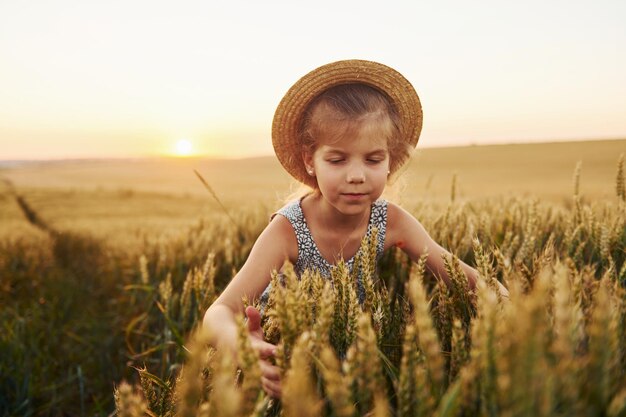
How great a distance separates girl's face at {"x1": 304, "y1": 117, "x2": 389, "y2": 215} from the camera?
2.00 metres

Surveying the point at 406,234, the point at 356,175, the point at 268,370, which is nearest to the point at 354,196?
the point at 356,175

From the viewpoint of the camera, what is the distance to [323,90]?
2.31m

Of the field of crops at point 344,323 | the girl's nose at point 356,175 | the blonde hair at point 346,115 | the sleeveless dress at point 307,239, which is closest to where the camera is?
the field of crops at point 344,323

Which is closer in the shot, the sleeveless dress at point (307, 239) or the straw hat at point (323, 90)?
the straw hat at point (323, 90)

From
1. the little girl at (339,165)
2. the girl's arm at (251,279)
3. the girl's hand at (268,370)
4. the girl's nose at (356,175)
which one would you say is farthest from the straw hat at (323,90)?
the girl's hand at (268,370)

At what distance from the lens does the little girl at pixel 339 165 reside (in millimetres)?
2025

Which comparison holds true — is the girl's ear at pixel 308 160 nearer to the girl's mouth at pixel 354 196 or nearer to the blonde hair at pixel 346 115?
the blonde hair at pixel 346 115

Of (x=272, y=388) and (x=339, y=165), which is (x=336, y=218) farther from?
(x=272, y=388)

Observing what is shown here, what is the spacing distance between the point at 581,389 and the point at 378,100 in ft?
5.92

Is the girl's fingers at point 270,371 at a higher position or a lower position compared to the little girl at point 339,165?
lower

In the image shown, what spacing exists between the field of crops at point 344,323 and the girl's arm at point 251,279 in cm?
13

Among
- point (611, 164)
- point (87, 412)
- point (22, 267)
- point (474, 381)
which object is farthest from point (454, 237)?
point (611, 164)

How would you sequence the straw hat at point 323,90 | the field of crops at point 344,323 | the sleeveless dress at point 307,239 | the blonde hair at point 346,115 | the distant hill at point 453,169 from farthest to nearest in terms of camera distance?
the distant hill at point 453,169
the sleeveless dress at point 307,239
the straw hat at point 323,90
the blonde hair at point 346,115
the field of crops at point 344,323

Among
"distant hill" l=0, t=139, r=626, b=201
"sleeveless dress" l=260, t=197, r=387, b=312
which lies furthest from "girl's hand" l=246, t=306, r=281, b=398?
"distant hill" l=0, t=139, r=626, b=201
